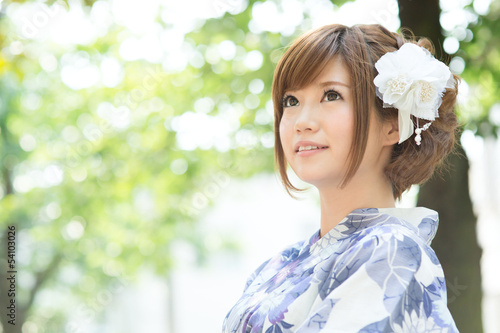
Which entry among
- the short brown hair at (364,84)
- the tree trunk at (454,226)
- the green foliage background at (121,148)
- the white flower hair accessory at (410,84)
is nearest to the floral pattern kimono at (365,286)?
the short brown hair at (364,84)

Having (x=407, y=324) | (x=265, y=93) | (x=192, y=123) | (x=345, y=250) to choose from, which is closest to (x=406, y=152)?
(x=345, y=250)

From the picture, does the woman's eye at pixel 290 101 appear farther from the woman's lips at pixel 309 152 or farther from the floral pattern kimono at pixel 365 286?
the floral pattern kimono at pixel 365 286

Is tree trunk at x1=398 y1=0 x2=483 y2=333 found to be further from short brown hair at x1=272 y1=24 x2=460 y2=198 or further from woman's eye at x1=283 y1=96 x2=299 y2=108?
woman's eye at x1=283 y1=96 x2=299 y2=108

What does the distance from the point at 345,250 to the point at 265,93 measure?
218 cm

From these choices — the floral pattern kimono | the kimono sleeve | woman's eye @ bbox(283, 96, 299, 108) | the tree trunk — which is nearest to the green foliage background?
the tree trunk

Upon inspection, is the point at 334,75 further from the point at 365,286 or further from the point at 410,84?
the point at 365,286

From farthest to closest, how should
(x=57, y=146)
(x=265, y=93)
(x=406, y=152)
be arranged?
(x=57, y=146), (x=265, y=93), (x=406, y=152)

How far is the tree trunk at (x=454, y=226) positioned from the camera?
227 cm

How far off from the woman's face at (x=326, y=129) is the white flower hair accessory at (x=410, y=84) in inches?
2.9

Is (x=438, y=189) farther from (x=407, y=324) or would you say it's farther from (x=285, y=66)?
(x=407, y=324)

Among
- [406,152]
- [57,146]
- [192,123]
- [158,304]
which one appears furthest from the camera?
[158,304]

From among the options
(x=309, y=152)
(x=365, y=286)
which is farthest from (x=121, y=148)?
(x=365, y=286)

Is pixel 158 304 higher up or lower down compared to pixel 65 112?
lower down

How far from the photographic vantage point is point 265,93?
11.1ft
